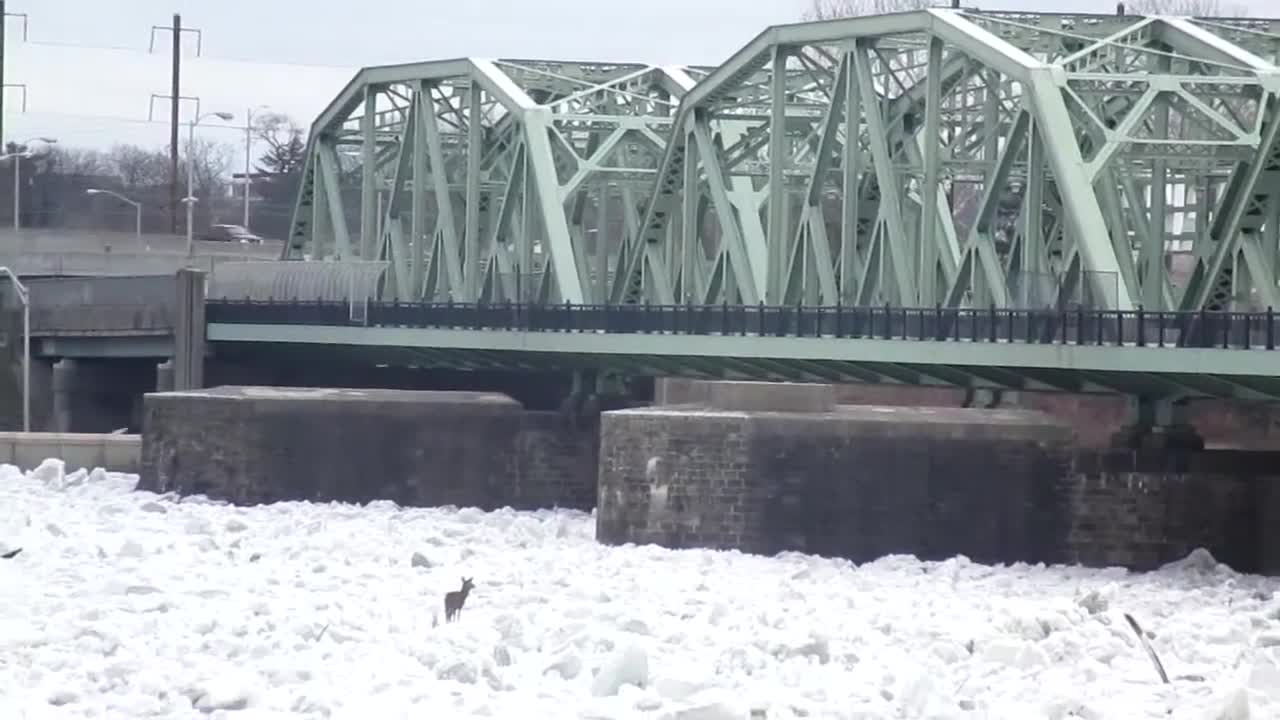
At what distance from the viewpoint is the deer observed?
112 feet

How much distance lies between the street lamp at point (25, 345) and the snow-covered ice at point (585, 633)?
19.4m

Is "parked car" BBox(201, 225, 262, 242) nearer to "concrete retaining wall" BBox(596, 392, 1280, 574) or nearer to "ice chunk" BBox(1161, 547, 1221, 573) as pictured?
"concrete retaining wall" BBox(596, 392, 1280, 574)

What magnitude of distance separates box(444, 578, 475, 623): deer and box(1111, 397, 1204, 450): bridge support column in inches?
447

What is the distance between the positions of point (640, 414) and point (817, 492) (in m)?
3.22

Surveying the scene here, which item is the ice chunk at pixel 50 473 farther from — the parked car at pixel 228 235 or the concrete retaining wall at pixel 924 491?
the parked car at pixel 228 235

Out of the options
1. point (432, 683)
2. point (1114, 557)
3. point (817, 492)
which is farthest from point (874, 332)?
point (432, 683)

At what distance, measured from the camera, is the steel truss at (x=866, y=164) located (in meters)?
42.7

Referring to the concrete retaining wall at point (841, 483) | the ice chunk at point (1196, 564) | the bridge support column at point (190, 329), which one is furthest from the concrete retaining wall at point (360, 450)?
the ice chunk at point (1196, 564)

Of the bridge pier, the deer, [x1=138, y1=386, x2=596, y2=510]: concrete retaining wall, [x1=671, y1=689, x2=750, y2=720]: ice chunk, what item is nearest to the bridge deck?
the bridge pier

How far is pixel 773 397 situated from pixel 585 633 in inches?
513

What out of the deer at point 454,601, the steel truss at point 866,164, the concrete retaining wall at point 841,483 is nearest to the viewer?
the deer at point 454,601

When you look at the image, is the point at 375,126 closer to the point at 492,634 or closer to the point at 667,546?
the point at 667,546

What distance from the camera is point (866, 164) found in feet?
187

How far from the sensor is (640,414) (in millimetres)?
42969
